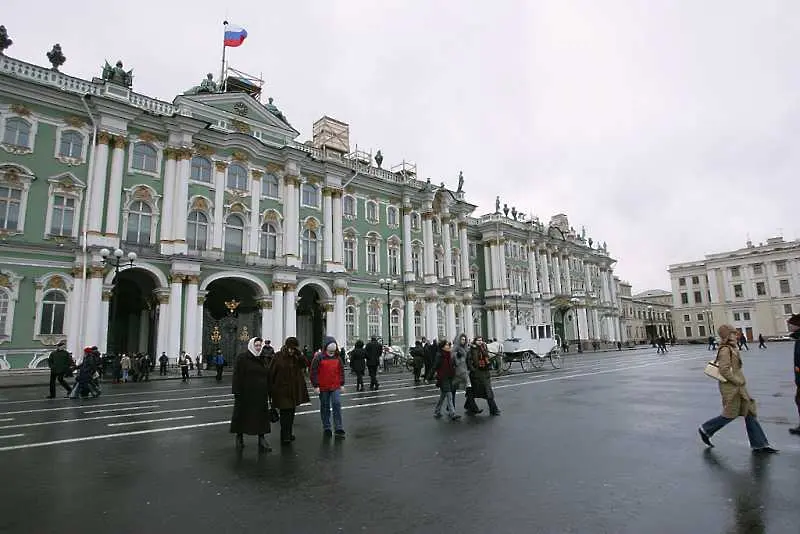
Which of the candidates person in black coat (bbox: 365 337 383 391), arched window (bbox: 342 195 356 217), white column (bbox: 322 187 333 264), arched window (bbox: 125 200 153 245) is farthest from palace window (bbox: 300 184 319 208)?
person in black coat (bbox: 365 337 383 391)

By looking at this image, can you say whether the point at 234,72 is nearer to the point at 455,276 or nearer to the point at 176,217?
the point at 176,217

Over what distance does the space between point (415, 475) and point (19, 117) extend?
102 ft

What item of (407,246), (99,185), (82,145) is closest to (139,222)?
(99,185)

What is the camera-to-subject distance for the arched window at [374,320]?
132 ft

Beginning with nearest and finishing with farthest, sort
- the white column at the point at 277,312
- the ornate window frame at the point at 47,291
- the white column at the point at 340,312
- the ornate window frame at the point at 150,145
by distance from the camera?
1. the ornate window frame at the point at 47,291
2. the ornate window frame at the point at 150,145
3. the white column at the point at 277,312
4. the white column at the point at 340,312

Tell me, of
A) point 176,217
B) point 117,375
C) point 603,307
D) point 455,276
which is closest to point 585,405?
point 117,375

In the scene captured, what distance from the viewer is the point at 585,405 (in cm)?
1263

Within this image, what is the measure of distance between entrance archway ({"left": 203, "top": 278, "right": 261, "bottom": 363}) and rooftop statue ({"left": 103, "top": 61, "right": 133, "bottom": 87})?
14.1 metres

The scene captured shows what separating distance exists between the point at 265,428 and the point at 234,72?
131ft

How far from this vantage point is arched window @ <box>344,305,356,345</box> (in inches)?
1527

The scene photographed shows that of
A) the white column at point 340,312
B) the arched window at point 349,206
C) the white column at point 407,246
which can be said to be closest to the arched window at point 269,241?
the white column at point 340,312

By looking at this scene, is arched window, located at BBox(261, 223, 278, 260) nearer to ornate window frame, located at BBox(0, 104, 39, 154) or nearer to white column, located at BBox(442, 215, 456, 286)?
ornate window frame, located at BBox(0, 104, 39, 154)

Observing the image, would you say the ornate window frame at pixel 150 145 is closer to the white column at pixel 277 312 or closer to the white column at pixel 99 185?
the white column at pixel 99 185

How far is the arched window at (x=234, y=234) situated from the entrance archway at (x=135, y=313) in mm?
5278
